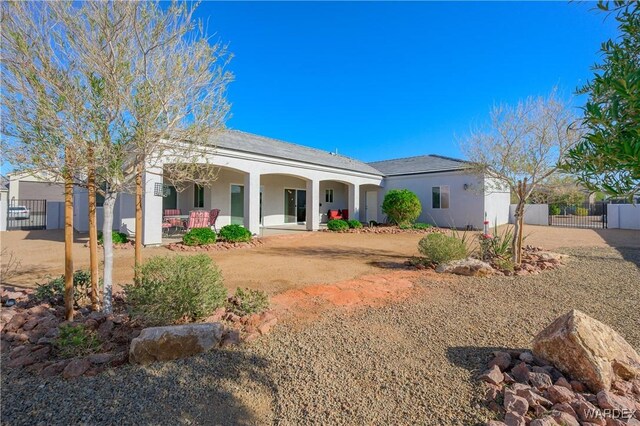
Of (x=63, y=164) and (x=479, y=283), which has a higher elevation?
(x=63, y=164)

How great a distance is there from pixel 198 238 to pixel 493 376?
362 inches

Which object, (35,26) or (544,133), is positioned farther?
(544,133)

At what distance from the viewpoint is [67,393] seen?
94.6 inches

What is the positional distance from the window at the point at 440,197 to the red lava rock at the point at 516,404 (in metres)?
17.0

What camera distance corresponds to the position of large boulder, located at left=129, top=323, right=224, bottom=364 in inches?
114

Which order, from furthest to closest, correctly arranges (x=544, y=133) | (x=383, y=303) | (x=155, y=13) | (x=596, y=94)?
(x=544, y=133)
(x=383, y=303)
(x=155, y=13)
(x=596, y=94)

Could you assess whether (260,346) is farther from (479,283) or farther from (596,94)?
(479,283)

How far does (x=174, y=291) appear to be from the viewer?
3.51 metres

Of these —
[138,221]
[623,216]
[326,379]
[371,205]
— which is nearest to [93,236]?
[138,221]

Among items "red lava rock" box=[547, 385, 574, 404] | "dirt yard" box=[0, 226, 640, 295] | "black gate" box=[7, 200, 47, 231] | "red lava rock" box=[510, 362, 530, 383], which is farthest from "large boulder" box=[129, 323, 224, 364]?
"black gate" box=[7, 200, 47, 231]

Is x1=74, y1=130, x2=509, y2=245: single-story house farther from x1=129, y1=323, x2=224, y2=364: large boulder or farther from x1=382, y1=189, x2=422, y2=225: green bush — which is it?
x1=129, y1=323, x2=224, y2=364: large boulder

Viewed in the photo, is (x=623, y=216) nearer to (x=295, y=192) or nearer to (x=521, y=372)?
(x=295, y=192)

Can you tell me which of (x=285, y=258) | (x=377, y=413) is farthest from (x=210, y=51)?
(x=285, y=258)

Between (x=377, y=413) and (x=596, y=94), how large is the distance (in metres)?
2.67
